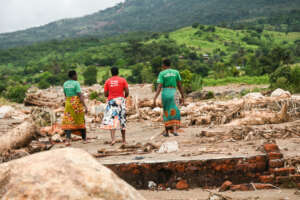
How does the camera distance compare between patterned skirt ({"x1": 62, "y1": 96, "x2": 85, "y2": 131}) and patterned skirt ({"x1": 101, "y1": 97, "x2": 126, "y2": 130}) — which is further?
patterned skirt ({"x1": 62, "y1": 96, "x2": 85, "y2": 131})

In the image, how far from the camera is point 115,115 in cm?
614

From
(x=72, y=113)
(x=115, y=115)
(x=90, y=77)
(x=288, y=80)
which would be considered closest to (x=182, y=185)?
(x=115, y=115)

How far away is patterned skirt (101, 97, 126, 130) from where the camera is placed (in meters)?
6.12

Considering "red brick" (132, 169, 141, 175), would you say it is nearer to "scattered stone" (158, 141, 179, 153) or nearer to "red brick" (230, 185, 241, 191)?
"scattered stone" (158, 141, 179, 153)

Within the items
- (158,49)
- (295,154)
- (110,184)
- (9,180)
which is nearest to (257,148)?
(295,154)

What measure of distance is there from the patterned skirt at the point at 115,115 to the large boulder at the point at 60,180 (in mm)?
3926

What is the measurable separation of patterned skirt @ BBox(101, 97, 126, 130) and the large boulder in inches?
155

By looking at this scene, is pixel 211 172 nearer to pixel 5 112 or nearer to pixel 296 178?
pixel 296 178

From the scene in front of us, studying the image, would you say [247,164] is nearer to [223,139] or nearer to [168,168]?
[168,168]

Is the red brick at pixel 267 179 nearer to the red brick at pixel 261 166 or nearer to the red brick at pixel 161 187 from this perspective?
the red brick at pixel 261 166

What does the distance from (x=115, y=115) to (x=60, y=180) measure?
4205 mm

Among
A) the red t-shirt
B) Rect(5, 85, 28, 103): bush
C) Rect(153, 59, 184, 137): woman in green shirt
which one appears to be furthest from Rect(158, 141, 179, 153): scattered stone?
Rect(5, 85, 28, 103): bush

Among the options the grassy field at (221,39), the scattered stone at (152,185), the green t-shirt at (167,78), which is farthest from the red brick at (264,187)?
the grassy field at (221,39)

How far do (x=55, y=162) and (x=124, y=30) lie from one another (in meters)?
177
